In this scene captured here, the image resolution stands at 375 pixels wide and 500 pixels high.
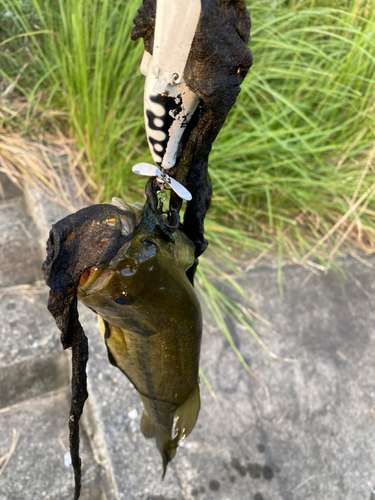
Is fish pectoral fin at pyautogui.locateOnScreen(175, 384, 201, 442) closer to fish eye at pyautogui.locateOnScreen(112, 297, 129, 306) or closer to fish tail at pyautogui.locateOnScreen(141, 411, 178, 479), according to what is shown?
fish tail at pyautogui.locateOnScreen(141, 411, 178, 479)

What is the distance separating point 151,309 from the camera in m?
0.54

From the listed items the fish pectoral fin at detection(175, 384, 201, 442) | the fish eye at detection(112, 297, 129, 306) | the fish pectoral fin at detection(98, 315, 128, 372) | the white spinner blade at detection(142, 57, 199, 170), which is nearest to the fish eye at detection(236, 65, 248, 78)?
the white spinner blade at detection(142, 57, 199, 170)

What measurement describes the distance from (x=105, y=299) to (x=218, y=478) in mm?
976

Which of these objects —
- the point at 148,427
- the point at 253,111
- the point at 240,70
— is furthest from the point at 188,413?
the point at 253,111

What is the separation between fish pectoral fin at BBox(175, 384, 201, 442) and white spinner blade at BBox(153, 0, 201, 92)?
0.59 meters

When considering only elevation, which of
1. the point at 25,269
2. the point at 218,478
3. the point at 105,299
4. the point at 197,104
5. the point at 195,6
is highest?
the point at 195,6

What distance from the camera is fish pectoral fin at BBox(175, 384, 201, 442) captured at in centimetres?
79

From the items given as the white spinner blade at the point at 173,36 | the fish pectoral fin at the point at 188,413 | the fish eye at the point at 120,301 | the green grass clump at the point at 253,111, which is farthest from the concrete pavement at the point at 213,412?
the white spinner blade at the point at 173,36

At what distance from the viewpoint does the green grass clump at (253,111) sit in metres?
1.39

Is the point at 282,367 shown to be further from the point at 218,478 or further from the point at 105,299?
the point at 105,299

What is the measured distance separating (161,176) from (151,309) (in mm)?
187

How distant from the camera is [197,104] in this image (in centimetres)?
49

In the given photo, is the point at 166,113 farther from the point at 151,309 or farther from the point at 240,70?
the point at 151,309

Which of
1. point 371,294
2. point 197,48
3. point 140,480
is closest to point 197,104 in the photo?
point 197,48
